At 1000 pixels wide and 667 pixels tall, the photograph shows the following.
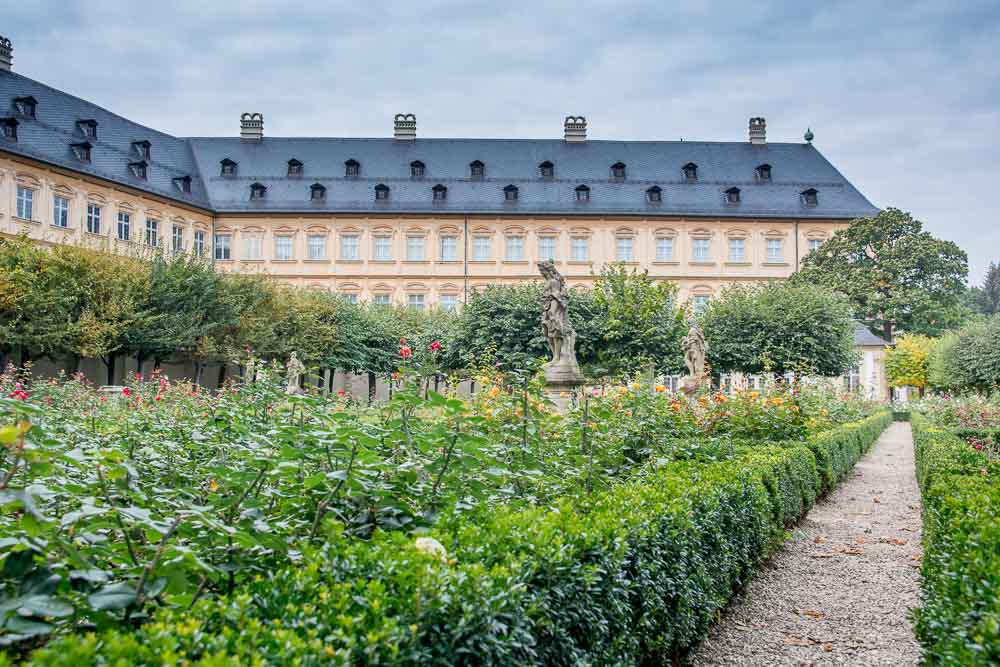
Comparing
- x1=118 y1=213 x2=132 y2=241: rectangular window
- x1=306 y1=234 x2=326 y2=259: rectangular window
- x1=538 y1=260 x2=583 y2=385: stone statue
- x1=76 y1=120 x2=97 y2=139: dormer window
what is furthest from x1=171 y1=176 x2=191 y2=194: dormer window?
x1=538 y1=260 x2=583 y2=385: stone statue

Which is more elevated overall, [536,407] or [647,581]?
[536,407]

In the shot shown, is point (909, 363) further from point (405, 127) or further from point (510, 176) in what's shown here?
point (405, 127)

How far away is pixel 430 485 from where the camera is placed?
361 cm

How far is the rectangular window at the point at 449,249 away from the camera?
4265 cm

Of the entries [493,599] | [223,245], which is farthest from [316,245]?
[493,599]

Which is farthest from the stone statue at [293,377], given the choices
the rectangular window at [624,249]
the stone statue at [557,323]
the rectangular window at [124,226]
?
the rectangular window at [624,249]

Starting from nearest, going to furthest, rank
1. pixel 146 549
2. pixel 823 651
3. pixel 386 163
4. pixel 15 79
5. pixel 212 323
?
pixel 146 549 → pixel 823 651 → pixel 212 323 → pixel 15 79 → pixel 386 163

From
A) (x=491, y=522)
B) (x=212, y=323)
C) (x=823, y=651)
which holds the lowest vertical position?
(x=823, y=651)

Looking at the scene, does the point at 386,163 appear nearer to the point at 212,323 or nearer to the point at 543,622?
the point at 212,323

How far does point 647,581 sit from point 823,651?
1.92 metres

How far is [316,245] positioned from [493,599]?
136 ft

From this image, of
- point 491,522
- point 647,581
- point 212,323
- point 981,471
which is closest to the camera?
point 491,522

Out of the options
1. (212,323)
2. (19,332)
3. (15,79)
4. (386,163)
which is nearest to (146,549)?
(19,332)

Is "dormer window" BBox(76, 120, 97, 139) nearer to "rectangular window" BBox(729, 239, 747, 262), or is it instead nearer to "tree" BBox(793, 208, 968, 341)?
"rectangular window" BBox(729, 239, 747, 262)
